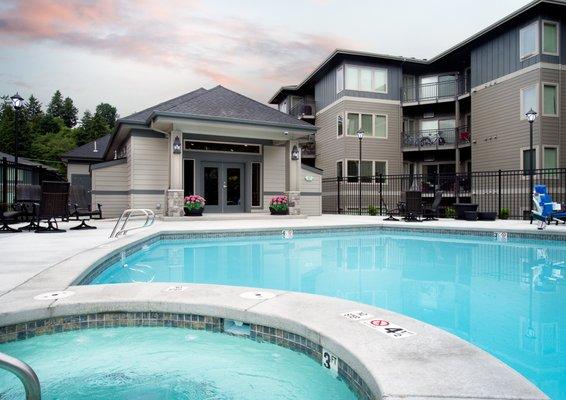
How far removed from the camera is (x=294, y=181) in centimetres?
1609

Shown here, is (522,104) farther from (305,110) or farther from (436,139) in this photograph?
(305,110)

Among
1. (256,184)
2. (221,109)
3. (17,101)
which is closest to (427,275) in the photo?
(221,109)

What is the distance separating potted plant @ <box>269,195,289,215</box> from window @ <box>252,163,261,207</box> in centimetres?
140

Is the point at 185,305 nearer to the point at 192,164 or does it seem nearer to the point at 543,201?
the point at 543,201

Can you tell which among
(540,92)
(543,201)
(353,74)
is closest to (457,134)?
(540,92)

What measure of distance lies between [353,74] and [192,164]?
10.5 m

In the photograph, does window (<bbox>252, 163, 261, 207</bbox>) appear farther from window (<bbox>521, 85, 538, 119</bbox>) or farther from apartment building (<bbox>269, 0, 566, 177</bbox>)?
window (<bbox>521, 85, 538, 119</bbox>)

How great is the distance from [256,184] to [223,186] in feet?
4.89

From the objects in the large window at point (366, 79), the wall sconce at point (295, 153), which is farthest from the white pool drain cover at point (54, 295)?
the large window at point (366, 79)

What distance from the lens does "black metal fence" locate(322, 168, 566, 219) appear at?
16547mm

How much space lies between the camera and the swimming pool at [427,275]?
317cm

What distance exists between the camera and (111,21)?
20594 mm

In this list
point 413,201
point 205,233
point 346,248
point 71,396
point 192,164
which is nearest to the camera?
point 71,396

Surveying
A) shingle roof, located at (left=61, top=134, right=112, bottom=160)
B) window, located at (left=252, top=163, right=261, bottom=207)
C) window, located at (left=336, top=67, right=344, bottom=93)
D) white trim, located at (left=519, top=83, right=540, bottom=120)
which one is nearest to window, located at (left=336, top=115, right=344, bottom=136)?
window, located at (left=336, top=67, right=344, bottom=93)
